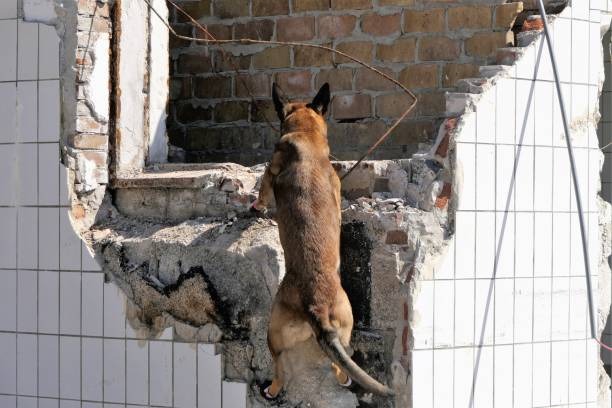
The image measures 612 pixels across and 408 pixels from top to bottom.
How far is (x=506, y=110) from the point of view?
6062mm

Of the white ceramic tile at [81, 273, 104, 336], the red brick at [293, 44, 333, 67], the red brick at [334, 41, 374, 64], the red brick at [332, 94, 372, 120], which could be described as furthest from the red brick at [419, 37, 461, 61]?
the white ceramic tile at [81, 273, 104, 336]

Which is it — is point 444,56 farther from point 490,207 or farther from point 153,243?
point 153,243

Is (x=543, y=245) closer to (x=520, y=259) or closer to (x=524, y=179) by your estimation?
(x=520, y=259)

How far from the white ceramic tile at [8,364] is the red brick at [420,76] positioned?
9.99ft

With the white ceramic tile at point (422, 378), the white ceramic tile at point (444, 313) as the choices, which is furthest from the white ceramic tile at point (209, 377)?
the white ceramic tile at point (444, 313)

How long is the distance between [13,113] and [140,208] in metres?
1.00

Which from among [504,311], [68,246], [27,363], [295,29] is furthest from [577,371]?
[27,363]

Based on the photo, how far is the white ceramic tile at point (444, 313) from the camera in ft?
19.1

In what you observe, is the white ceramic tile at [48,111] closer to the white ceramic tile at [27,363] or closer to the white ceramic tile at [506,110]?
the white ceramic tile at [27,363]

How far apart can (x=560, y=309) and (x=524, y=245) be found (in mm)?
460

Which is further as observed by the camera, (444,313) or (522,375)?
(522,375)

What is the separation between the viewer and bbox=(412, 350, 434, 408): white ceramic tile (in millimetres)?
5722

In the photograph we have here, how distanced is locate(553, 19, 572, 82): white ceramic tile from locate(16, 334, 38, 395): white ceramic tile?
3617 millimetres

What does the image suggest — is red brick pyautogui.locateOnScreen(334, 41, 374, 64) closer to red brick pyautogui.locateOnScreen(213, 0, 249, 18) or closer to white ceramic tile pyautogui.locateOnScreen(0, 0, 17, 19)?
red brick pyautogui.locateOnScreen(213, 0, 249, 18)
